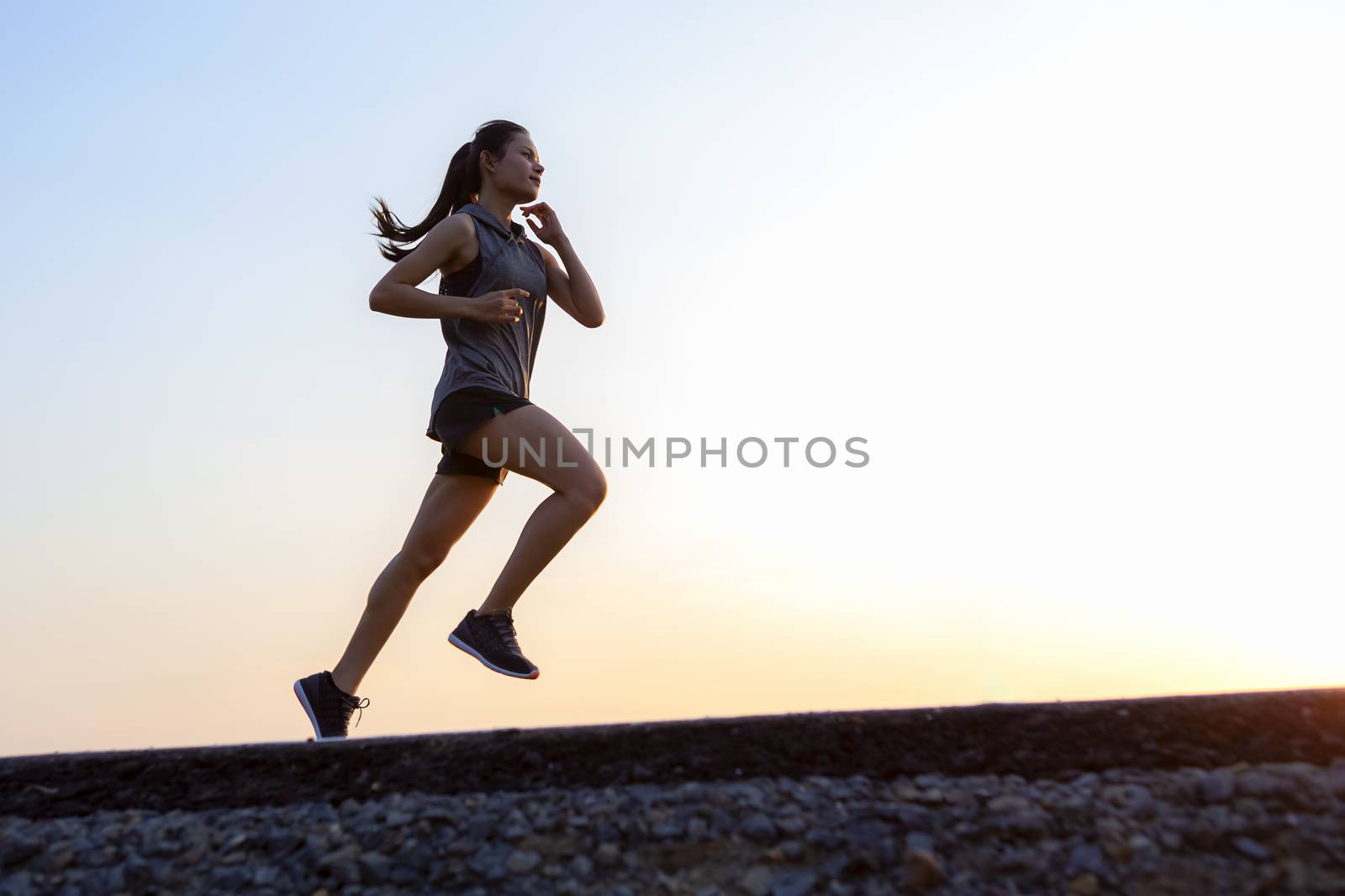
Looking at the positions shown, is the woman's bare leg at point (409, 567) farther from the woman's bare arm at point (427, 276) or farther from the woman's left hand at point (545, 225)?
the woman's left hand at point (545, 225)

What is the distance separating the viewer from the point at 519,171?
440 cm

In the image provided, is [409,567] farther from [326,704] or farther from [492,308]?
[492,308]

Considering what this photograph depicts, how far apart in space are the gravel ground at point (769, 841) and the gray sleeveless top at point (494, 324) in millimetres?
1795

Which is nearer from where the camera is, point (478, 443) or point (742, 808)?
point (742, 808)

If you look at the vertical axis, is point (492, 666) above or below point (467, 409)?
below

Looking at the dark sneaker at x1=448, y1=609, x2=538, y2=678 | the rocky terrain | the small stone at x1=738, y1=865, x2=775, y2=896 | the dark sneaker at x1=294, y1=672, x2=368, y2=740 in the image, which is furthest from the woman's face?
the small stone at x1=738, y1=865, x2=775, y2=896

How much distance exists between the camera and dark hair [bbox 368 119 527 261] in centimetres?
446

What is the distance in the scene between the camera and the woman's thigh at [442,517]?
4.07 metres

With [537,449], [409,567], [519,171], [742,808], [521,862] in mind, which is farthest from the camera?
[519,171]

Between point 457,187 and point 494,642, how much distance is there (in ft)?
5.80

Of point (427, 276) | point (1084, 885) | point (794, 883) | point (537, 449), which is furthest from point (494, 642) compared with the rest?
point (1084, 885)

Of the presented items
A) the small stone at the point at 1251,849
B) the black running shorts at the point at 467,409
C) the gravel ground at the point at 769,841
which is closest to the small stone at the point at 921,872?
the gravel ground at the point at 769,841

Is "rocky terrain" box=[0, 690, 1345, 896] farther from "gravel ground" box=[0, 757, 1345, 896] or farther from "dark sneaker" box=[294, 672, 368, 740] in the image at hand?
"dark sneaker" box=[294, 672, 368, 740]

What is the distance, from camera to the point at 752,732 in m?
2.63
